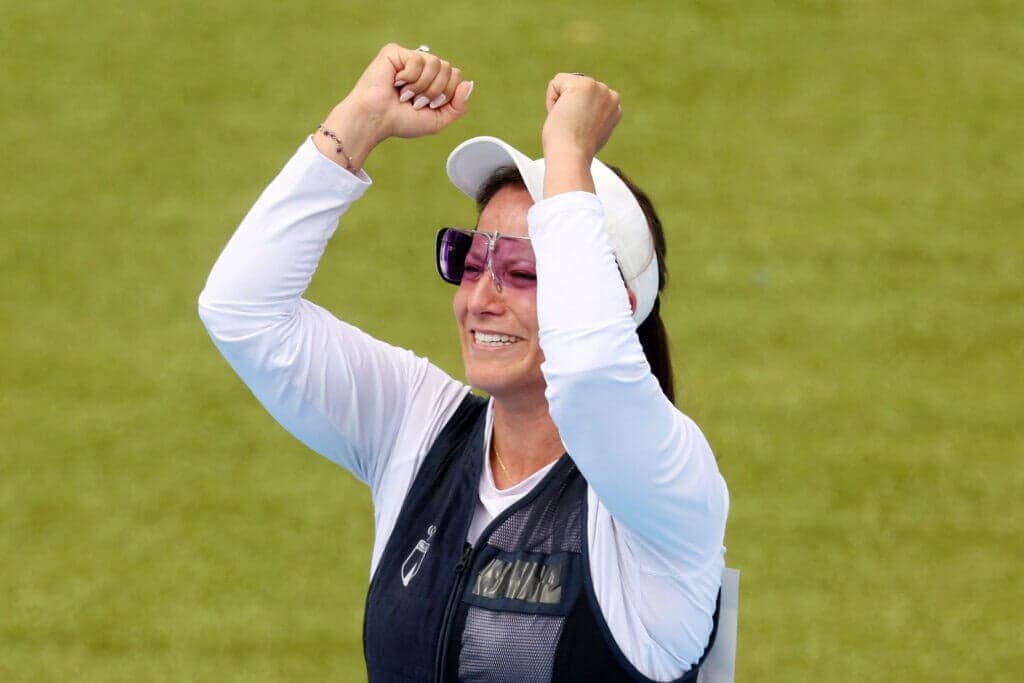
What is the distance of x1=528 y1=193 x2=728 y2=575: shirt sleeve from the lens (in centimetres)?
213

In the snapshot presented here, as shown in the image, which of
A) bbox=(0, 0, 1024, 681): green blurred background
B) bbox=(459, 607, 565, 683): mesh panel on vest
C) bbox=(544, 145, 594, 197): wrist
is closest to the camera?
bbox=(544, 145, 594, 197): wrist

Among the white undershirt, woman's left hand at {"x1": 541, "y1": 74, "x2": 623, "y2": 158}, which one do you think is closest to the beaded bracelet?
woman's left hand at {"x1": 541, "y1": 74, "x2": 623, "y2": 158}

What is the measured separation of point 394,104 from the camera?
8.72 feet

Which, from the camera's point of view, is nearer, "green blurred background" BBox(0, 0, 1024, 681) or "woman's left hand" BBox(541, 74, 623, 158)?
"woman's left hand" BBox(541, 74, 623, 158)

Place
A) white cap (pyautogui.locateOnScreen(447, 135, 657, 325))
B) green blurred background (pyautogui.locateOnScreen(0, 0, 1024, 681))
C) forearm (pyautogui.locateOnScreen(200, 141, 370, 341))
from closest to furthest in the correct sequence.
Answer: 1. white cap (pyautogui.locateOnScreen(447, 135, 657, 325))
2. forearm (pyautogui.locateOnScreen(200, 141, 370, 341))
3. green blurred background (pyautogui.locateOnScreen(0, 0, 1024, 681))

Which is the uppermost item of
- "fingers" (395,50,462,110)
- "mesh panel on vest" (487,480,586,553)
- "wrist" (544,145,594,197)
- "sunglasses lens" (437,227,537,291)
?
"fingers" (395,50,462,110)

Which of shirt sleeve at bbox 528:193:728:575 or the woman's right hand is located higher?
the woman's right hand

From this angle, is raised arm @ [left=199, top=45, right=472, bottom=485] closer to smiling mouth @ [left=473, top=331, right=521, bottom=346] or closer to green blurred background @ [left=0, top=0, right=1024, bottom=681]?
smiling mouth @ [left=473, top=331, right=521, bottom=346]

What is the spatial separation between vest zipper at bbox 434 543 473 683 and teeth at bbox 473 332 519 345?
32 centimetres

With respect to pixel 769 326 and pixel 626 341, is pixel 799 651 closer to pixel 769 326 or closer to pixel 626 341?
pixel 769 326

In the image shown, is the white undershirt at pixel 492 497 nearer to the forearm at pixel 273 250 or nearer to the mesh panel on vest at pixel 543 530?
the mesh panel on vest at pixel 543 530

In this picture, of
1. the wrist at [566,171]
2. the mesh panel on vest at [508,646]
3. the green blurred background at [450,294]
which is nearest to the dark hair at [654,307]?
the wrist at [566,171]

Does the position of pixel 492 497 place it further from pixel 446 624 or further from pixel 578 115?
pixel 578 115

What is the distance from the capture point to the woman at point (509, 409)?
2178 millimetres
